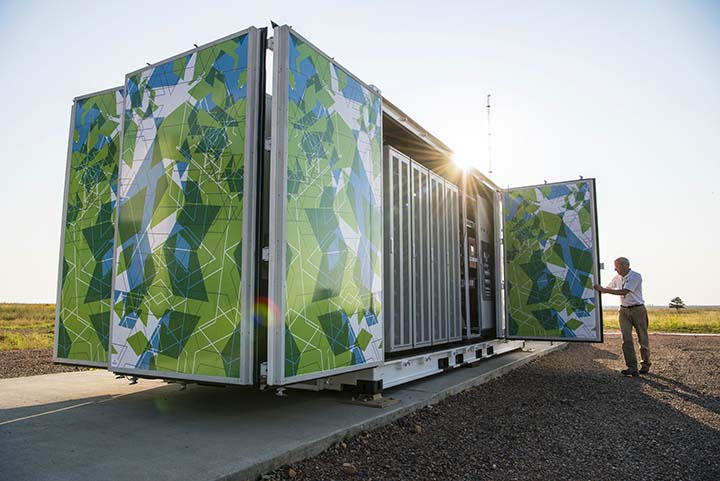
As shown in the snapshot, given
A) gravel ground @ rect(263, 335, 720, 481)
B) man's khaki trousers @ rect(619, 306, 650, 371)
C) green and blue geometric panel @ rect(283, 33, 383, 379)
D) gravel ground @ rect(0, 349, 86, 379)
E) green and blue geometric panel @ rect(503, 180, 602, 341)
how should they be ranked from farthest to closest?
green and blue geometric panel @ rect(503, 180, 602, 341) < man's khaki trousers @ rect(619, 306, 650, 371) < gravel ground @ rect(0, 349, 86, 379) < green and blue geometric panel @ rect(283, 33, 383, 379) < gravel ground @ rect(263, 335, 720, 481)

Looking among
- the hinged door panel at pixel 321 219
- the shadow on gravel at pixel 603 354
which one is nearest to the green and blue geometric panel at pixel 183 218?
the hinged door panel at pixel 321 219

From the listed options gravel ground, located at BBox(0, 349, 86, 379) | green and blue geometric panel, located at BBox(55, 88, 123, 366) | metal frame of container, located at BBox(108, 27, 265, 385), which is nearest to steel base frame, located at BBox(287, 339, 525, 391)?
metal frame of container, located at BBox(108, 27, 265, 385)

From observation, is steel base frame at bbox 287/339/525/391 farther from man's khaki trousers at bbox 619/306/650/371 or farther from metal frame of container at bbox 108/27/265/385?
man's khaki trousers at bbox 619/306/650/371

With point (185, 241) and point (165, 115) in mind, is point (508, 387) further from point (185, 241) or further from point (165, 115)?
point (165, 115)

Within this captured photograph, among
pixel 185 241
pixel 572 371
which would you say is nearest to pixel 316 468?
pixel 185 241

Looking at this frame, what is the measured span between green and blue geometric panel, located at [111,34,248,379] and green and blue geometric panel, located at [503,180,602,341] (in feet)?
18.8

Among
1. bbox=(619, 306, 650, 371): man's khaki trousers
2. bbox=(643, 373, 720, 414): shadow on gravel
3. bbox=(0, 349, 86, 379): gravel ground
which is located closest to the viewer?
bbox=(643, 373, 720, 414): shadow on gravel

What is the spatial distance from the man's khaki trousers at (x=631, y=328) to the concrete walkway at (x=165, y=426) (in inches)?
116

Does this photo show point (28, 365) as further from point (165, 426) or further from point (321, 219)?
point (321, 219)

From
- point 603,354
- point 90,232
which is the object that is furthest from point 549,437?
point 603,354

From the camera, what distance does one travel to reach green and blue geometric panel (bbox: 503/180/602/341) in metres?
7.38

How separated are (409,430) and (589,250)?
488 centimetres

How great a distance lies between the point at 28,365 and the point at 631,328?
846 centimetres

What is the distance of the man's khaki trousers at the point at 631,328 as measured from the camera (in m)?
6.86
